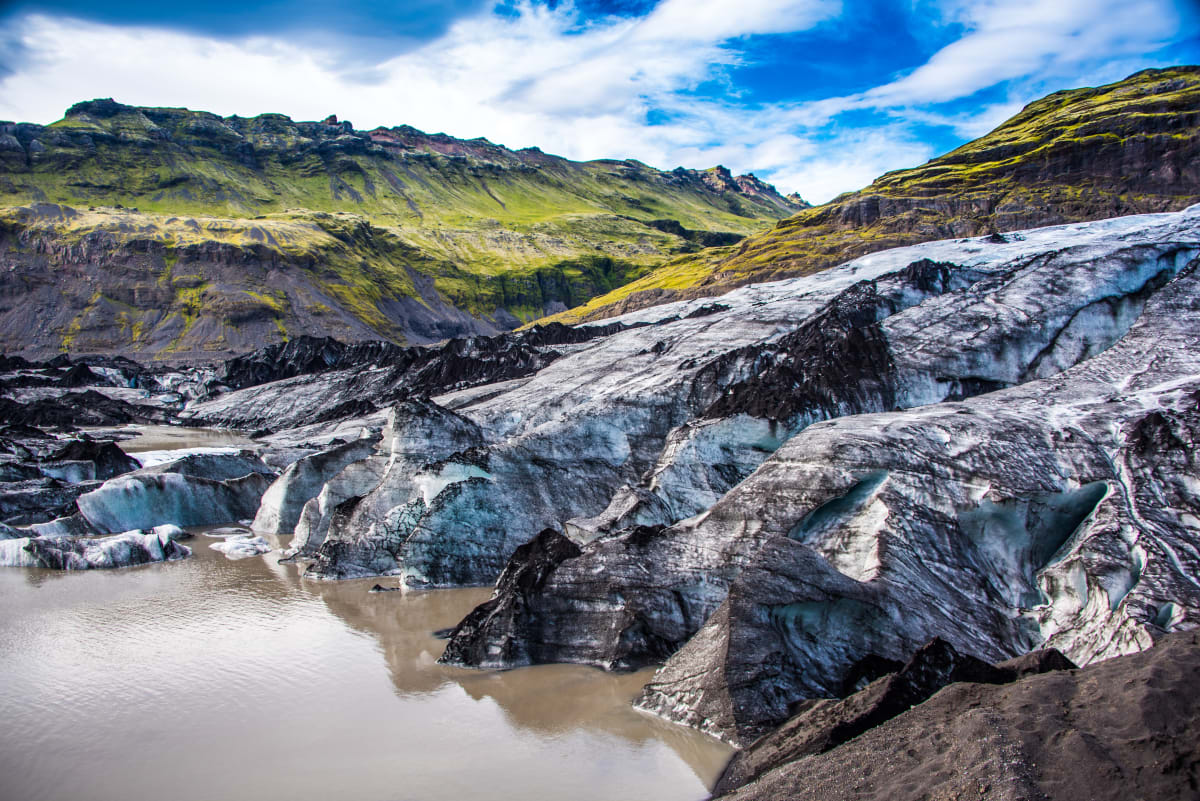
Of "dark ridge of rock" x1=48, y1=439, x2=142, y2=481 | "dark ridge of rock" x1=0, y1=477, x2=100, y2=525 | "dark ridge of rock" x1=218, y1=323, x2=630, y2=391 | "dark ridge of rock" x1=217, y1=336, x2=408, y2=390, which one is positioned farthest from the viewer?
"dark ridge of rock" x1=217, y1=336, x2=408, y2=390

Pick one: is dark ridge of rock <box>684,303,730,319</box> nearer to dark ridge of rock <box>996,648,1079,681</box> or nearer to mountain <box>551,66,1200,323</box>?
mountain <box>551,66,1200,323</box>

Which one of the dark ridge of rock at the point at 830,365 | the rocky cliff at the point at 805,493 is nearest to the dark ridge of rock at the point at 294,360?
the rocky cliff at the point at 805,493

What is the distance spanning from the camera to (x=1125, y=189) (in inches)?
2965

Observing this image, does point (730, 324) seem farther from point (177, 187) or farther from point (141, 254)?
point (177, 187)

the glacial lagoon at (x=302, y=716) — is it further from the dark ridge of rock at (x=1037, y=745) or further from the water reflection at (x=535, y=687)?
the dark ridge of rock at (x=1037, y=745)

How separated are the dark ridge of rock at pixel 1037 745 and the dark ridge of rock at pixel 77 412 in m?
71.9

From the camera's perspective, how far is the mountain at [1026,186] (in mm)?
74188

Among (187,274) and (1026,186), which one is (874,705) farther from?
(187,274)

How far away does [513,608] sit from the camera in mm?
16062

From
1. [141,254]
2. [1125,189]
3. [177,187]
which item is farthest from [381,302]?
[1125,189]

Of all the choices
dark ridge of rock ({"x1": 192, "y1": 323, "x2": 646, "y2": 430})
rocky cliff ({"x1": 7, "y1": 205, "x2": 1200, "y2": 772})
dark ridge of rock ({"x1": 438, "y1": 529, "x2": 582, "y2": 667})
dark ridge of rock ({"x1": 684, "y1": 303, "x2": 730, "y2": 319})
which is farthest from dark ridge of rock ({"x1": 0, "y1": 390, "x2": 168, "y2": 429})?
Answer: dark ridge of rock ({"x1": 438, "y1": 529, "x2": 582, "y2": 667})

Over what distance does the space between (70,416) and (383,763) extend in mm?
71453

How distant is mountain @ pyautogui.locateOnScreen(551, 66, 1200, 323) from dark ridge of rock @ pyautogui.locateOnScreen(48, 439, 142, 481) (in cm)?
6138

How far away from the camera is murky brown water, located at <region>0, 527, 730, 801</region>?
11086mm
